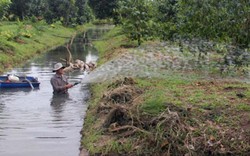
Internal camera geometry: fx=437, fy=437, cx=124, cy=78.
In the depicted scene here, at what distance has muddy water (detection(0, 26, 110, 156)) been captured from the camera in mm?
9383

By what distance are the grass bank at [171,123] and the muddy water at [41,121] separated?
48 centimetres

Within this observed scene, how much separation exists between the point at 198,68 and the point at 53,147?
815 cm

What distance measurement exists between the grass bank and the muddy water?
1.58ft

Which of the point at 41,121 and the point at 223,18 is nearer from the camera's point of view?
the point at 223,18

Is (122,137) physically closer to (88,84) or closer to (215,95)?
(215,95)

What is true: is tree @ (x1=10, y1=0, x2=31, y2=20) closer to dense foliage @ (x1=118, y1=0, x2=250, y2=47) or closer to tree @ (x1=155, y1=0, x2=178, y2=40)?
tree @ (x1=155, y1=0, x2=178, y2=40)

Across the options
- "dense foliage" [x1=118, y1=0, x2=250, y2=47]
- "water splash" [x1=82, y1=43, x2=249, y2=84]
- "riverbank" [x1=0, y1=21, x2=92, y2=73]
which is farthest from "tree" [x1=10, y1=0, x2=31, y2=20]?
"dense foliage" [x1=118, y1=0, x2=250, y2=47]

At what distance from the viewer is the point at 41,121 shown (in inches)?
457

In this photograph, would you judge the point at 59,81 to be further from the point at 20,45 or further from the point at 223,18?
the point at 20,45

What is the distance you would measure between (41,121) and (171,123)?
4657 millimetres

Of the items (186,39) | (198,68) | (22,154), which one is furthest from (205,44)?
(22,154)

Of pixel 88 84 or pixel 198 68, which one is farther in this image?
pixel 88 84

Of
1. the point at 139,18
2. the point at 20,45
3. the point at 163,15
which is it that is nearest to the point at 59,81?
the point at 163,15

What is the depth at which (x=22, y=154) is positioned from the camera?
29.6ft
